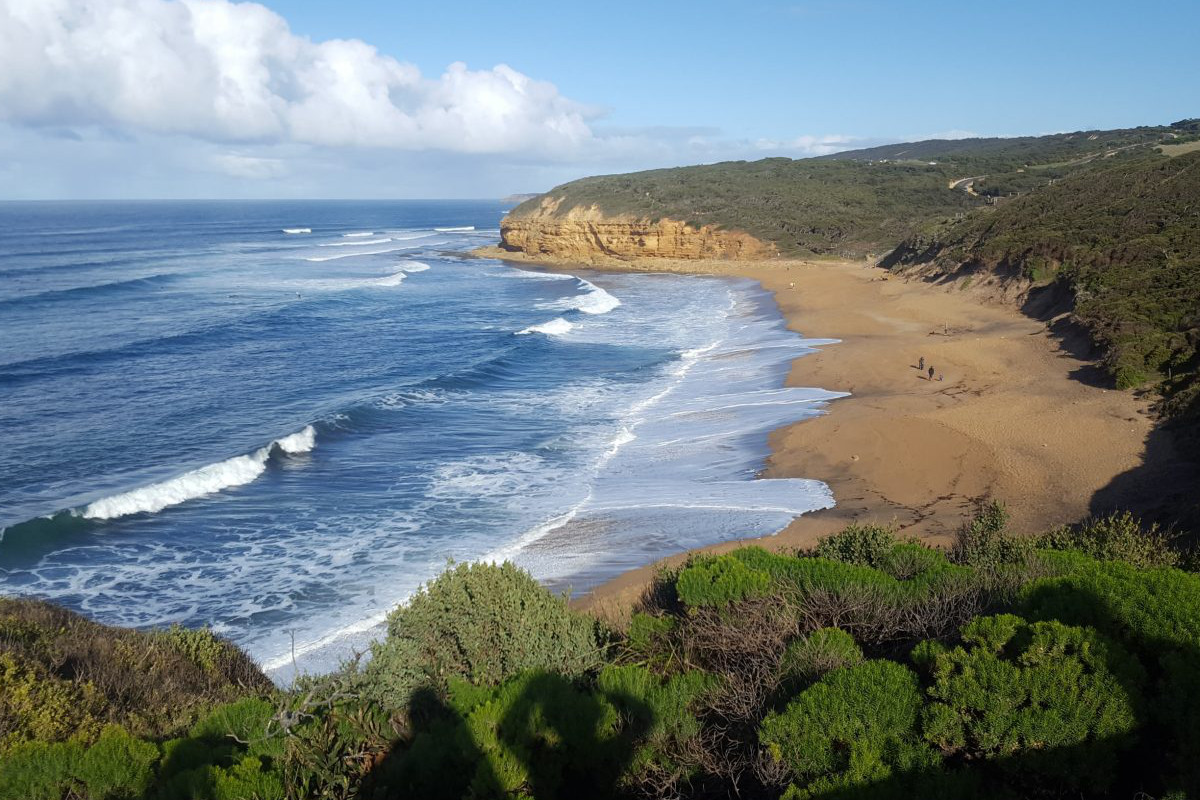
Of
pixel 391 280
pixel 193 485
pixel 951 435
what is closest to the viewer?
pixel 951 435

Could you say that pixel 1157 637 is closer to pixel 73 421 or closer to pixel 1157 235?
pixel 73 421

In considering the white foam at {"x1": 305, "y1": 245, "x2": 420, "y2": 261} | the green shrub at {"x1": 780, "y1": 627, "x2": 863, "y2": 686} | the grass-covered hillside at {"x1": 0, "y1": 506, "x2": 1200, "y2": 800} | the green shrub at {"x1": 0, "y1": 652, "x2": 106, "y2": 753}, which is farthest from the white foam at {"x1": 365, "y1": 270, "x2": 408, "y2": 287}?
the green shrub at {"x1": 780, "y1": 627, "x2": 863, "y2": 686}

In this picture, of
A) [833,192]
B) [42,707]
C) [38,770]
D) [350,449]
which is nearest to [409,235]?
[833,192]

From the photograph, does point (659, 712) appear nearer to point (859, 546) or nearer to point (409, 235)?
point (859, 546)

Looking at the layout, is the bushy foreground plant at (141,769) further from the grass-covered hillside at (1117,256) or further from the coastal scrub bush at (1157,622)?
the grass-covered hillside at (1117,256)

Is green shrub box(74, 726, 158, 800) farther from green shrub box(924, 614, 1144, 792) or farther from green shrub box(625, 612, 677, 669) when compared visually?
green shrub box(924, 614, 1144, 792)
